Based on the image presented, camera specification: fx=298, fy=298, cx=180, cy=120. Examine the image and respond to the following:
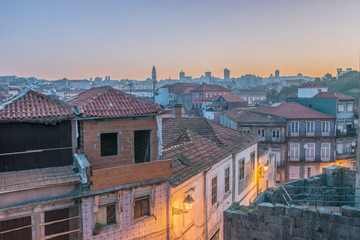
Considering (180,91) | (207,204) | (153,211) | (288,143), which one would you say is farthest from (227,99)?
(153,211)

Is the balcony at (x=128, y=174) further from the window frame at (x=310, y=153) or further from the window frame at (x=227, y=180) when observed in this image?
the window frame at (x=310, y=153)

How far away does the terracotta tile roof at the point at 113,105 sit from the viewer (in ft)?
33.9

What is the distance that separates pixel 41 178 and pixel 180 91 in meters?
88.0

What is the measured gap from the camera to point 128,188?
10148mm

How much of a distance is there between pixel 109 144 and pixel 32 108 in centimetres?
287

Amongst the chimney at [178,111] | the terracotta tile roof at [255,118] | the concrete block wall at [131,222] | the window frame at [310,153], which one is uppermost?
the chimney at [178,111]

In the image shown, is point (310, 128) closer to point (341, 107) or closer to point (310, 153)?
point (310, 153)

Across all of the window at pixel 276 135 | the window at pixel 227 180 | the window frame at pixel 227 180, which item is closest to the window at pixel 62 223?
the window frame at pixel 227 180

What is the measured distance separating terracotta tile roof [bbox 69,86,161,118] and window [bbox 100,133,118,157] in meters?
0.90

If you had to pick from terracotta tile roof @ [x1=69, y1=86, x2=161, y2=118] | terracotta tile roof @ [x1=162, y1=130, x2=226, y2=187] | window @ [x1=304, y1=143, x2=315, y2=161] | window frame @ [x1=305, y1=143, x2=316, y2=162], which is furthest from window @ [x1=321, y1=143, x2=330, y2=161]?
terracotta tile roof @ [x1=69, y1=86, x2=161, y2=118]

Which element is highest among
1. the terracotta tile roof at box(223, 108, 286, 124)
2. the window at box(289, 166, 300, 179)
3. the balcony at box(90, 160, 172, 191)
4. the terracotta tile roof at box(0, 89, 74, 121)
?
the terracotta tile roof at box(0, 89, 74, 121)

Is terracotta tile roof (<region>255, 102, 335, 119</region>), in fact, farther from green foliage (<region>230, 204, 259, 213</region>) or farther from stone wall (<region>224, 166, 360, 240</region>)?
stone wall (<region>224, 166, 360, 240</region>)

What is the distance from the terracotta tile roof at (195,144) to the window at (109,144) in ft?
8.39

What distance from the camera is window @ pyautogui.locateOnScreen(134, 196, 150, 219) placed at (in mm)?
10656
